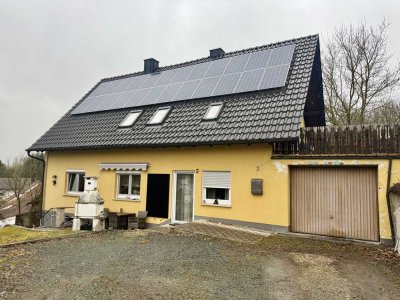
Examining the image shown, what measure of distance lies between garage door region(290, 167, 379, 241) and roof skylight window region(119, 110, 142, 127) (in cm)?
783

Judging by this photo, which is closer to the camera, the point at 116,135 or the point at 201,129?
the point at 201,129

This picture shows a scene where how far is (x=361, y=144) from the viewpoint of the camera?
30.1 feet

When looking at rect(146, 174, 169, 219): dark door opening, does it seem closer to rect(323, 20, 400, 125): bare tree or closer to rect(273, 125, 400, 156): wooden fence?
rect(273, 125, 400, 156): wooden fence

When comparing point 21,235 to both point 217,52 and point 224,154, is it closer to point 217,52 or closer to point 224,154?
point 224,154

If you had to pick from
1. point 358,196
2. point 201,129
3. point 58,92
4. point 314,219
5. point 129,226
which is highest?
point 58,92

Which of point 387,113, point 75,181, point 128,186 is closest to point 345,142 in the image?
point 128,186

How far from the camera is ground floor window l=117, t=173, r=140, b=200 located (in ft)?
43.7

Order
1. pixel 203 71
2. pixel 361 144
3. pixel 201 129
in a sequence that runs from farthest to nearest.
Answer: pixel 203 71 → pixel 201 129 → pixel 361 144

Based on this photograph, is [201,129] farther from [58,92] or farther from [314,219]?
[58,92]

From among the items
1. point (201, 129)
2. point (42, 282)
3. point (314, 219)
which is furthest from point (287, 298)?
point (201, 129)

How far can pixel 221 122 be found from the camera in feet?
37.7

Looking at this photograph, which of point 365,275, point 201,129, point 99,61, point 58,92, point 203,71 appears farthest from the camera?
point 58,92

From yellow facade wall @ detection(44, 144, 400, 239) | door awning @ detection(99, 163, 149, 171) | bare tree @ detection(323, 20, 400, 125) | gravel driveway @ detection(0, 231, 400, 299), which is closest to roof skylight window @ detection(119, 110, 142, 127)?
yellow facade wall @ detection(44, 144, 400, 239)

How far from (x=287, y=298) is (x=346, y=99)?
1898 cm
